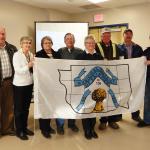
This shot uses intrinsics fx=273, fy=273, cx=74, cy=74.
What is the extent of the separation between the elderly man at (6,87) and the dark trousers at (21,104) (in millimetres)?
197

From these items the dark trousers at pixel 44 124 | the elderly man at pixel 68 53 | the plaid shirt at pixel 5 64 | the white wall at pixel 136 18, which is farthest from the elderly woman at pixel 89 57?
the white wall at pixel 136 18

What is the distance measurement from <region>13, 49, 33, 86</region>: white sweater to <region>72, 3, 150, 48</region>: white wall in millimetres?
3978

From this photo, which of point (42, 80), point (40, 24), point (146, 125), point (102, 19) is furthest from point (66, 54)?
point (102, 19)

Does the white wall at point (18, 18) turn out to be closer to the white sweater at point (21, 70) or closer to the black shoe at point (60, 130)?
the white sweater at point (21, 70)

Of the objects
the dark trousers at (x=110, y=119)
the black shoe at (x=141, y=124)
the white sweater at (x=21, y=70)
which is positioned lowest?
the black shoe at (x=141, y=124)

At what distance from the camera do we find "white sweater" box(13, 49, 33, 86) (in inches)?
135

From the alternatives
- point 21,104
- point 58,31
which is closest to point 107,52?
point 21,104

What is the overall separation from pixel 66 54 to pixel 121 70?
0.80 m

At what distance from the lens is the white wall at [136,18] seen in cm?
661

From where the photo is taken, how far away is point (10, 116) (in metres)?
3.84

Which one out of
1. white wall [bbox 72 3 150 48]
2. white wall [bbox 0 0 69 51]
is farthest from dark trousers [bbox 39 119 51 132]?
white wall [bbox 72 3 150 48]

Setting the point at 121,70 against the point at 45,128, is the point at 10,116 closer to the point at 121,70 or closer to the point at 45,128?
the point at 45,128

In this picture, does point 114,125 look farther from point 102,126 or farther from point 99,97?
point 99,97

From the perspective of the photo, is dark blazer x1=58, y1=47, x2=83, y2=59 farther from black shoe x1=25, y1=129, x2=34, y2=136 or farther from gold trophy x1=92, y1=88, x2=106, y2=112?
black shoe x1=25, y1=129, x2=34, y2=136
